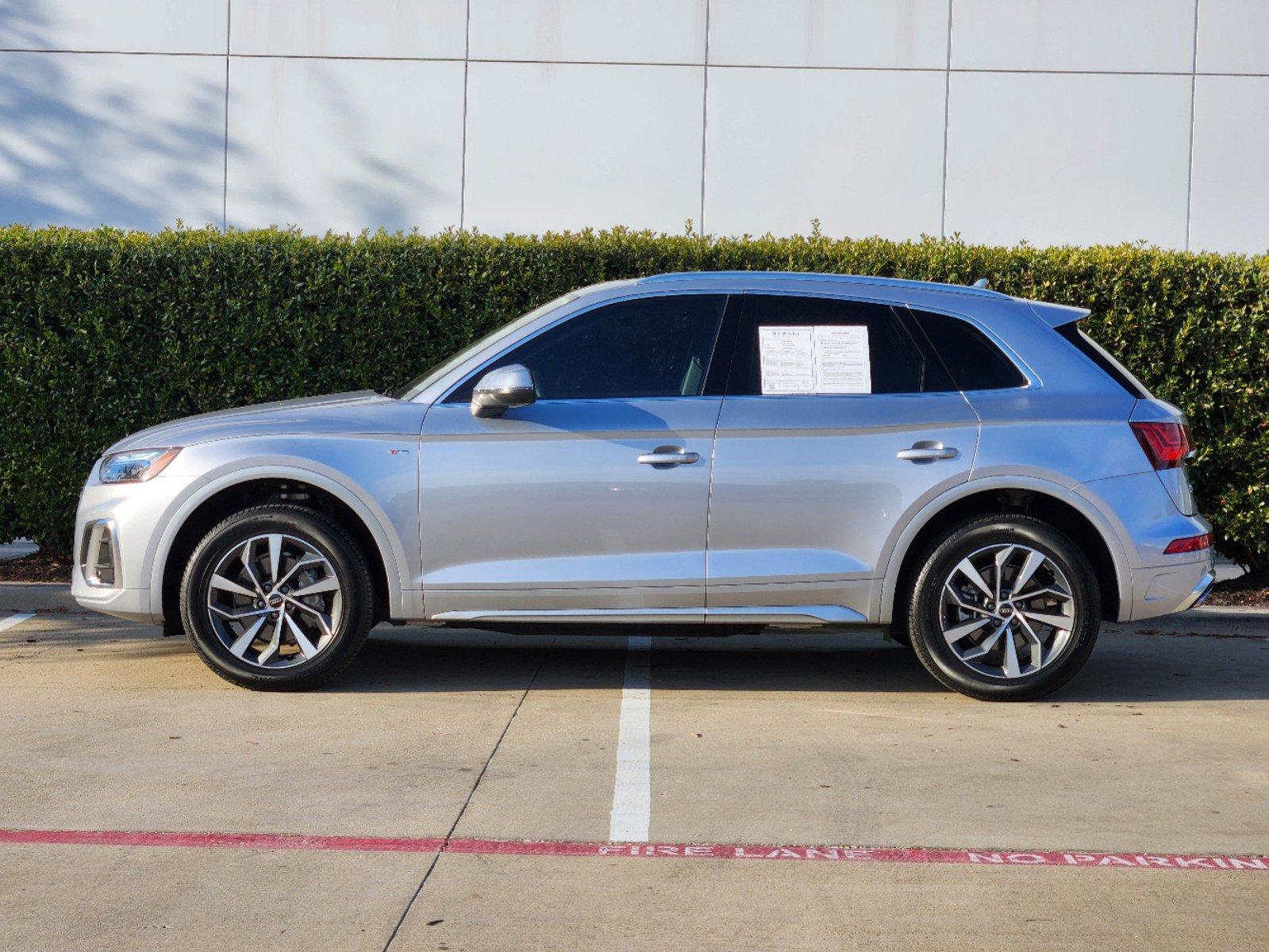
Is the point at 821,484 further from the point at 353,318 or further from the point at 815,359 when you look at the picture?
the point at 353,318

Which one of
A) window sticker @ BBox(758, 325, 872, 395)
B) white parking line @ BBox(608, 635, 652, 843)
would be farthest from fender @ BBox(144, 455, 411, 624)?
window sticker @ BBox(758, 325, 872, 395)

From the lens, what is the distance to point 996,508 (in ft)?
20.9

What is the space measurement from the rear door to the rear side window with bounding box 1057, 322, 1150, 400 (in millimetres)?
637

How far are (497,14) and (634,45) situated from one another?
121cm

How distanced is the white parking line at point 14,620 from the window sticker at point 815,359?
4.56 metres

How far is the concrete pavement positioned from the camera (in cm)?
366

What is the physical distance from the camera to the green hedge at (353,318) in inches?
355

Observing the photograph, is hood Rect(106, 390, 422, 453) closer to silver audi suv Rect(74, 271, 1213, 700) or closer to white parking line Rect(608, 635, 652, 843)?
silver audi suv Rect(74, 271, 1213, 700)

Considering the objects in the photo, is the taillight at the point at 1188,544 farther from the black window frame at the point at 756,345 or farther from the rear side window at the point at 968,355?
the black window frame at the point at 756,345

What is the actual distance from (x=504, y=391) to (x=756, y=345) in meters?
1.14

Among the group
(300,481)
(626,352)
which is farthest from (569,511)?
(300,481)

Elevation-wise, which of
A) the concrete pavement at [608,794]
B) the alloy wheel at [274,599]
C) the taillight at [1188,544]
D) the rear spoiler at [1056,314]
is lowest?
the concrete pavement at [608,794]

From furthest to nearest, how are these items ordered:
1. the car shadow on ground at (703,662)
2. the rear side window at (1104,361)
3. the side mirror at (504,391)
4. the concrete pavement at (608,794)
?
1. the car shadow on ground at (703,662)
2. the rear side window at (1104,361)
3. the side mirror at (504,391)
4. the concrete pavement at (608,794)

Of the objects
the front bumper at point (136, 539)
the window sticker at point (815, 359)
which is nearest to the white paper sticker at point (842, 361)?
the window sticker at point (815, 359)
